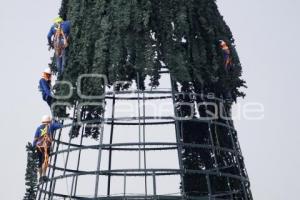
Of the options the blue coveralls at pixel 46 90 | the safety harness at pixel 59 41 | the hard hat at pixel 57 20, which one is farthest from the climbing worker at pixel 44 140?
the hard hat at pixel 57 20

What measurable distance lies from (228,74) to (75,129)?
5.57 m

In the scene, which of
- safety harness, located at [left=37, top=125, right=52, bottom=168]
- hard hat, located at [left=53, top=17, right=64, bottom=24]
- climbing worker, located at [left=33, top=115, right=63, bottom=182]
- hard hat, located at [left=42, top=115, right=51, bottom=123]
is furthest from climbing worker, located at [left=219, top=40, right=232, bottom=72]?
safety harness, located at [left=37, top=125, right=52, bottom=168]

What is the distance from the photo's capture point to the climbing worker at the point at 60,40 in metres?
14.0

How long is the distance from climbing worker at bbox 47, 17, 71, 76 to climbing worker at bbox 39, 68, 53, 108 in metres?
0.62

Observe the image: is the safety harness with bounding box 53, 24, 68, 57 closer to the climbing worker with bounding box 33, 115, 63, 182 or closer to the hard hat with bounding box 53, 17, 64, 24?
the hard hat with bounding box 53, 17, 64, 24

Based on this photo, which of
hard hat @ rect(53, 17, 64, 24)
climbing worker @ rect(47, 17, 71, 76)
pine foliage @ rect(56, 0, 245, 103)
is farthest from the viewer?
hard hat @ rect(53, 17, 64, 24)

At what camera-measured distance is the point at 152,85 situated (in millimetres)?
13062

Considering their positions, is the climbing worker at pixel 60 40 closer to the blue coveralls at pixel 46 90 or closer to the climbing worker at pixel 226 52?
the blue coveralls at pixel 46 90

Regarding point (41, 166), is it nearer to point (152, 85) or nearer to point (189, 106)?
point (152, 85)

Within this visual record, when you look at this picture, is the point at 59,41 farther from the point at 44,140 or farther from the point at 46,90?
the point at 44,140

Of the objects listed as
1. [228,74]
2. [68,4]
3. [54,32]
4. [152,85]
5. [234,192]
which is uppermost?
[68,4]

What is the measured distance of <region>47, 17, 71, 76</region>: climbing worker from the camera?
46.1ft

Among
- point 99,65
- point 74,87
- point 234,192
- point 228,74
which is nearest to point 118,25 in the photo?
point 99,65

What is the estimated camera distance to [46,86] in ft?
47.7
